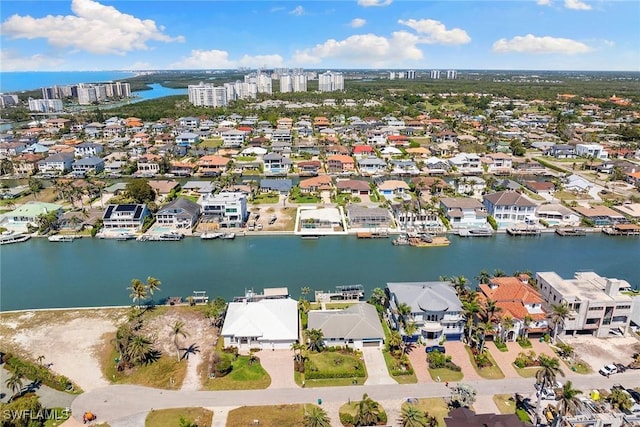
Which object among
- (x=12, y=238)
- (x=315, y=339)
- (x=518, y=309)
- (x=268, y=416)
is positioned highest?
(x=518, y=309)

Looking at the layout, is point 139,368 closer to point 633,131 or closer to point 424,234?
point 424,234

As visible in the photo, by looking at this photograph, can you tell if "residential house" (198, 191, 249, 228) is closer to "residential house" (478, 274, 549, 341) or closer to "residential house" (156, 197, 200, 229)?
"residential house" (156, 197, 200, 229)

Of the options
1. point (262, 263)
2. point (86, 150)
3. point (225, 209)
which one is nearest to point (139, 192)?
point (225, 209)

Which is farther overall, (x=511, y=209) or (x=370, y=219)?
(x=511, y=209)

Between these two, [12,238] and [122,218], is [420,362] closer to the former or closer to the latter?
[122,218]

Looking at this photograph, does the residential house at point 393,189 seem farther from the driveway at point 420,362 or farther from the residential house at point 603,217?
the driveway at point 420,362

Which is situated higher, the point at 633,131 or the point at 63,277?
the point at 633,131

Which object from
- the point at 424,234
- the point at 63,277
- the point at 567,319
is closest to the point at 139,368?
the point at 63,277
